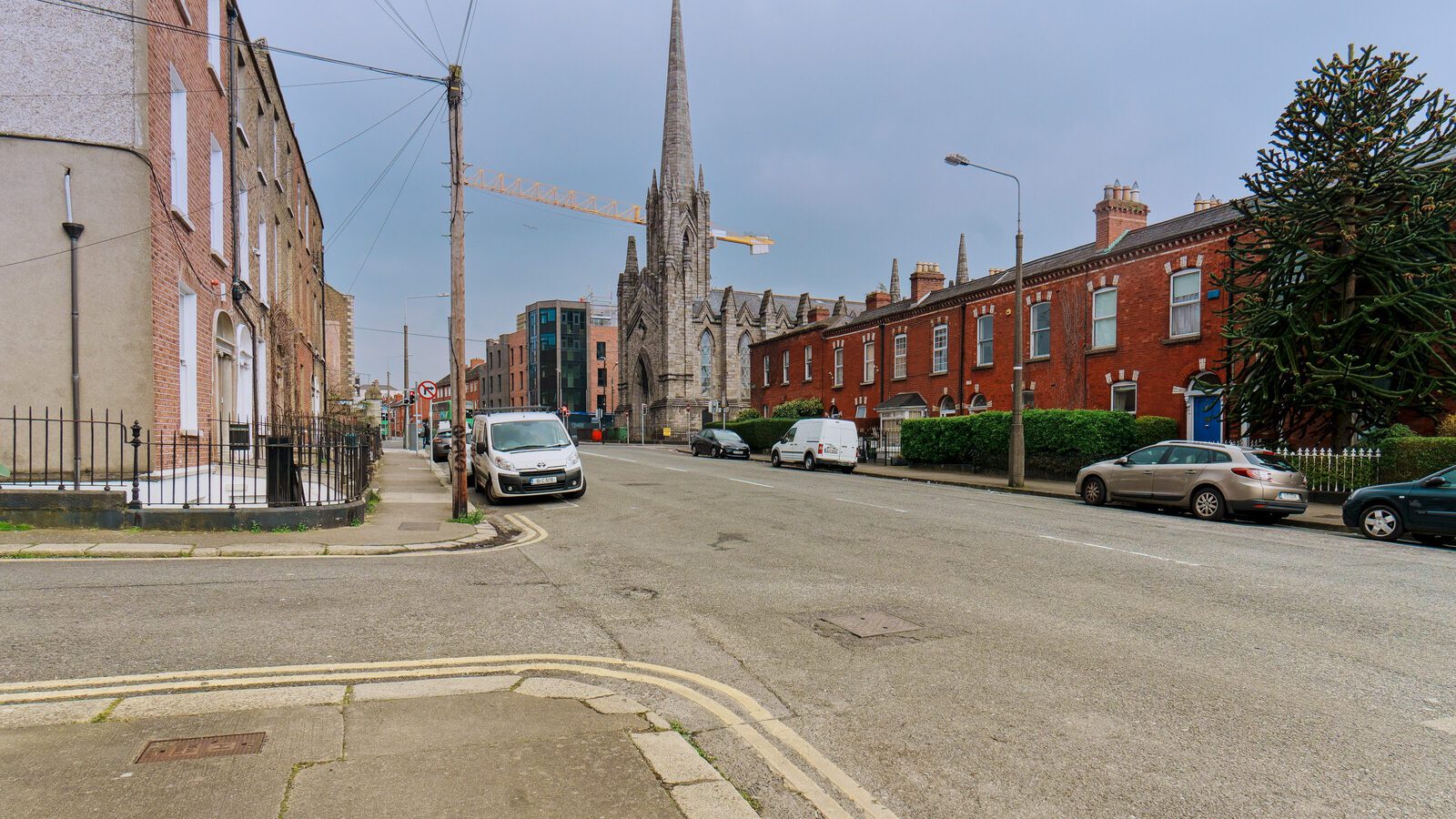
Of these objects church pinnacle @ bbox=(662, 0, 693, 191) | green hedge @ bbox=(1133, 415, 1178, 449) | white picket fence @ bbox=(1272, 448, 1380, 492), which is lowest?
white picket fence @ bbox=(1272, 448, 1380, 492)

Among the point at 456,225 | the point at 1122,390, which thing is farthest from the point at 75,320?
the point at 1122,390

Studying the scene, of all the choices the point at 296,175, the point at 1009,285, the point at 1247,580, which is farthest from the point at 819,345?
the point at 1247,580

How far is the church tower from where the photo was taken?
73.4 metres

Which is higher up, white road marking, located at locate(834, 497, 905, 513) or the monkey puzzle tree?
the monkey puzzle tree

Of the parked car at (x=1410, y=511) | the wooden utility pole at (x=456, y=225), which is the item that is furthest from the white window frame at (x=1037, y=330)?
the wooden utility pole at (x=456, y=225)

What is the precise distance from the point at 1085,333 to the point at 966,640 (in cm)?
2273

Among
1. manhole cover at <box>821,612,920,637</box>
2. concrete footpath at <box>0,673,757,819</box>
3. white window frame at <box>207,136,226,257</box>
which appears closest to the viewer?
concrete footpath at <box>0,673,757,819</box>

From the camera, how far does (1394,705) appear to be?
4523mm

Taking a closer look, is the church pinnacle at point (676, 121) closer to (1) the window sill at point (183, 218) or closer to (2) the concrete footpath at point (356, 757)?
(1) the window sill at point (183, 218)

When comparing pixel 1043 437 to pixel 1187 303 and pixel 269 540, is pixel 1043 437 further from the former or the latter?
pixel 269 540

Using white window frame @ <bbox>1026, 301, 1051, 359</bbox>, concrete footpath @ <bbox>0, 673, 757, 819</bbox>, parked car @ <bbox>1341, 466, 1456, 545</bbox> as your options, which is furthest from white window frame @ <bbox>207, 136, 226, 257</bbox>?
white window frame @ <bbox>1026, 301, 1051, 359</bbox>

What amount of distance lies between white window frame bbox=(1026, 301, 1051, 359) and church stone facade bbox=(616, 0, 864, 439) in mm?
43508

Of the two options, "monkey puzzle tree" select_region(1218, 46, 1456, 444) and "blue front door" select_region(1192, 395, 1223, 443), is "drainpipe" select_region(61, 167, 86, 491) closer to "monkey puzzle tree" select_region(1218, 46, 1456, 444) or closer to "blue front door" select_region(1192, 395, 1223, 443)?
"monkey puzzle tree" select_region(1218, 46, 1456, 444)

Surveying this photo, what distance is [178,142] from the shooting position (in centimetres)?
1309
